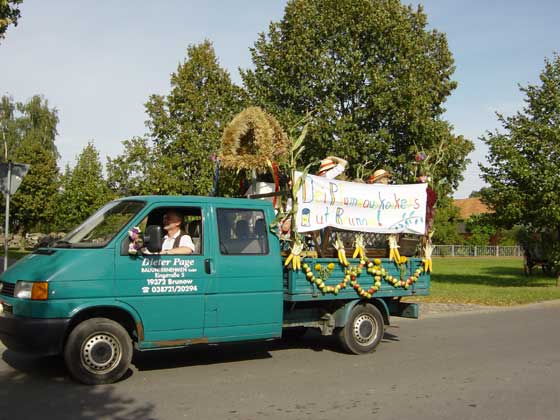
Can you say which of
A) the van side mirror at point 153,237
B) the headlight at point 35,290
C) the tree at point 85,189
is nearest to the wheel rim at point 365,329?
the van side mirror at point 153,237

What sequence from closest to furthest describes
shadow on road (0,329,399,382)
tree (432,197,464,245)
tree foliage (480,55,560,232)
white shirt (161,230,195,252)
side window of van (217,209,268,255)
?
shadow on road (0,329,399,382) → white shirt (161,230,195,252) → side window of van (217,209,268,255) → tree foliage (480,55,560,232) → tree (432,197,464,245)

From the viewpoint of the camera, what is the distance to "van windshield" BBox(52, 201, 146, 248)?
668 centimetres

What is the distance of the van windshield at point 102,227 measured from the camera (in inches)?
263

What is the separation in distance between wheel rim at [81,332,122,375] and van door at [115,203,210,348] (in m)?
0.32

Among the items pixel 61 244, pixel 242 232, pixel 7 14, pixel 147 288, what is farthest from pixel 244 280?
pixel 7 14

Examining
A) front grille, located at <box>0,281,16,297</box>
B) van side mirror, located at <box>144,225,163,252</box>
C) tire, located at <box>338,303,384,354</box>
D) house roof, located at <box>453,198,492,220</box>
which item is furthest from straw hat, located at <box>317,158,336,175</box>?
house roof, located at <box>453,198,492,220</box>

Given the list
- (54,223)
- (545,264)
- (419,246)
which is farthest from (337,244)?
(54,223)

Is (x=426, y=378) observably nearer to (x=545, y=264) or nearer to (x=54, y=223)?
(x=545, y=264)

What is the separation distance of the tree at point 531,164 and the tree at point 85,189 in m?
15.8

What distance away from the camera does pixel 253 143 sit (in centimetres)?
934

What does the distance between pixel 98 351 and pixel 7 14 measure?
31.2 feet

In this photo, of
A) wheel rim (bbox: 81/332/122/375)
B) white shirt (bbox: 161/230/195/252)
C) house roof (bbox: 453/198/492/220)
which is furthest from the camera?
house roof (bbox: 453/198/492/220)

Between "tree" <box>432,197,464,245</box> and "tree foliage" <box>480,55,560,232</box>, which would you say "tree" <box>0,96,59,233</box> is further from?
"tree" <box>432,197,464,245</box>

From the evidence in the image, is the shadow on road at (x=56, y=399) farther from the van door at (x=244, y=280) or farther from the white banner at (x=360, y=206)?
the white banner at (x=360, y=206)
